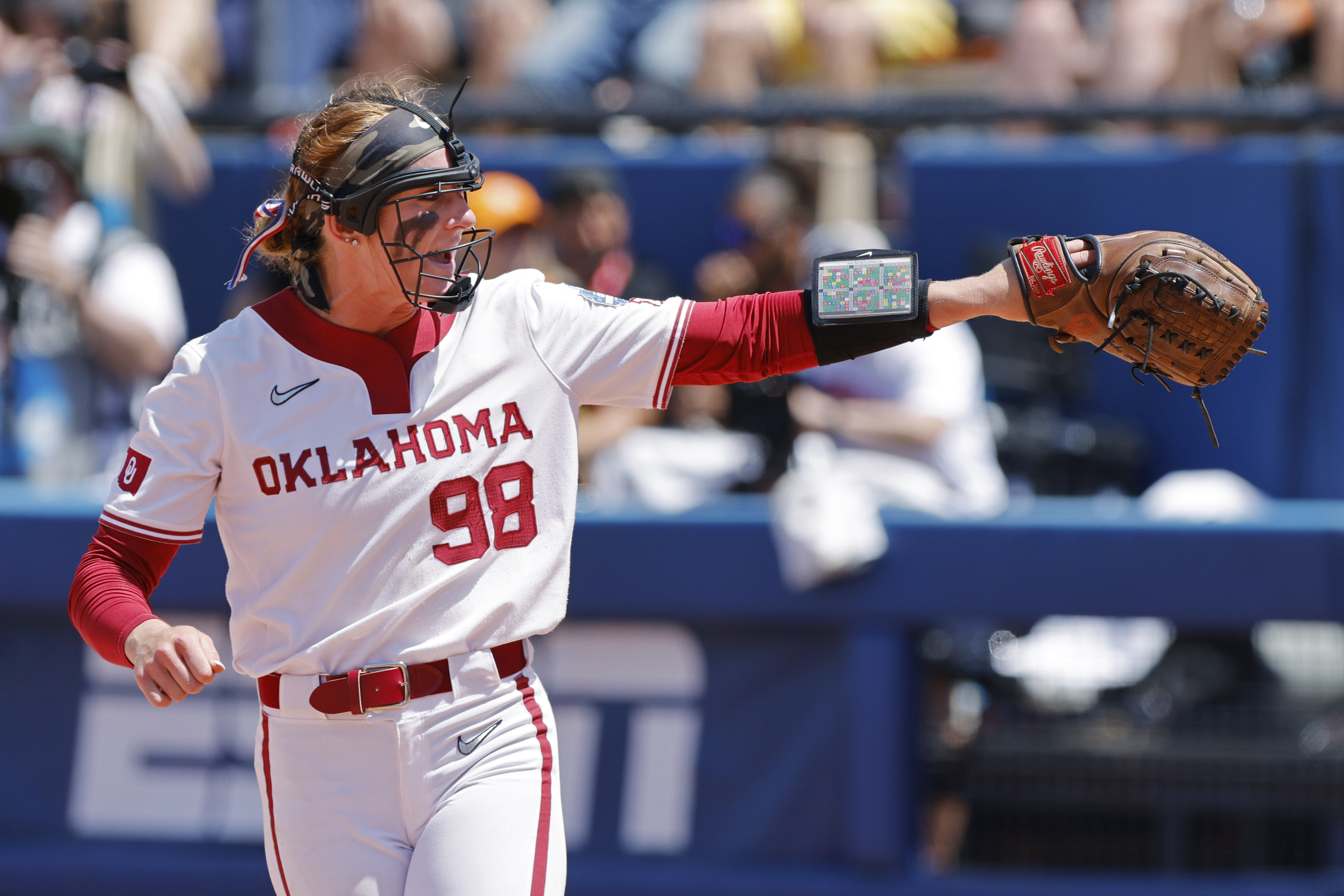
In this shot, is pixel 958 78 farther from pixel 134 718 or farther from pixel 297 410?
pixel 297 410

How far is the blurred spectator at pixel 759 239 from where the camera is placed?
5.50 meters

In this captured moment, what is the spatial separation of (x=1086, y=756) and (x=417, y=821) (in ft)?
8.91

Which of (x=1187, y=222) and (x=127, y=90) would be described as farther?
(x=127, y=90)

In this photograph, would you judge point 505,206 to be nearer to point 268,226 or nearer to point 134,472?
point 268,226

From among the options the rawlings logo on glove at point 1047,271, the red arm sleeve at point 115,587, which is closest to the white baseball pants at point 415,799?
the red arm sleeve at point 115,587

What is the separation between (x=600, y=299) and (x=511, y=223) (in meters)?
2.85

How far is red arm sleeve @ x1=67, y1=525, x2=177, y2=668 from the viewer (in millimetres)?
2377

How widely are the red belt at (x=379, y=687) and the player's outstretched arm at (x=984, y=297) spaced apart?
1.08 meters

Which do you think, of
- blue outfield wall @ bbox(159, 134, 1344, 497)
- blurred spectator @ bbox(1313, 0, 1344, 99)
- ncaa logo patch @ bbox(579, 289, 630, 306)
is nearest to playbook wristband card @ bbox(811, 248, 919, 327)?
ncaa logo patch @ bbox(579, 289, 630, 306)

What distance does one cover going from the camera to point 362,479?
2514 mm

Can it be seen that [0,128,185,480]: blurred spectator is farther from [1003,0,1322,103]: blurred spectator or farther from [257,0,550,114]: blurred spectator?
[1003,0,1322,103]: blurred spectator

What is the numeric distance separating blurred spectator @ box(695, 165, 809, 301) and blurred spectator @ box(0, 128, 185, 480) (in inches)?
85.8

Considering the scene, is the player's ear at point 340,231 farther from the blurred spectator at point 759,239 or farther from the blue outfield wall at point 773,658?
the blurred spectator at point 759,239

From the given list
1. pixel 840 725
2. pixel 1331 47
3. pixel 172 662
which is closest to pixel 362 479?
pixel 172 662
